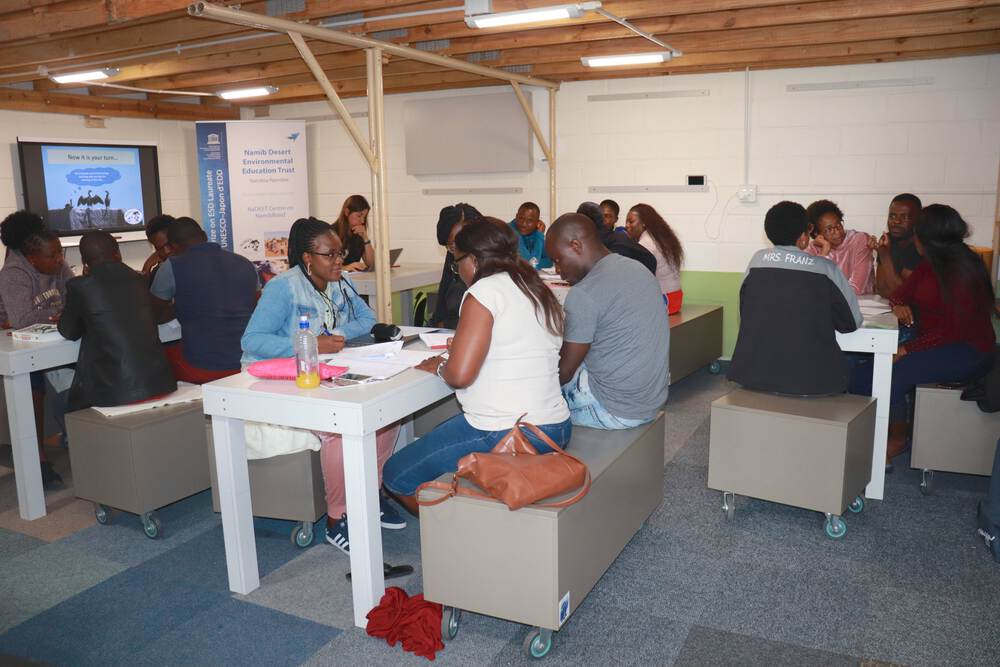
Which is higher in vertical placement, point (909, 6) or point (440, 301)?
point (909, 6)

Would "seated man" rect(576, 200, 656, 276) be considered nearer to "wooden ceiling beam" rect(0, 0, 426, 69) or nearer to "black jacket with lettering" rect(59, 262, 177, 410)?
"wooden ceiling beam" rect(0, 0, 426, 69)

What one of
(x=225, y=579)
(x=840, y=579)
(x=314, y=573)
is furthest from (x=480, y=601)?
(x=840, y=579)

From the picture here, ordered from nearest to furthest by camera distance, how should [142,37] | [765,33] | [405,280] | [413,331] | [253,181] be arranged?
[413,331] < [142,37] < [765,33] < [405,280] < [253,181]

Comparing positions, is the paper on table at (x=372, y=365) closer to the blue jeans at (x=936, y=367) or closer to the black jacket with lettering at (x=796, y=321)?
the black jacket with lettering at (x=796, y=321)

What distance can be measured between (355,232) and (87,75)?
2.30m

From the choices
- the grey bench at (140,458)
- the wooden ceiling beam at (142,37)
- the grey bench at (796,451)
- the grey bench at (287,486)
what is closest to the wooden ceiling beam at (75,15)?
the wooden ceiling beam at (142,37)

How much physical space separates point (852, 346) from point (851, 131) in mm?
3263

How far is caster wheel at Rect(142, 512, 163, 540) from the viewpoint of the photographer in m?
3.33

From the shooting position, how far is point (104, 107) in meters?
7.61

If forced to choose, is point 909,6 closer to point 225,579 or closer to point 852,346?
point 852,346

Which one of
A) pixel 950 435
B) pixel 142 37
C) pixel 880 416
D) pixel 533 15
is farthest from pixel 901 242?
pixel 142 37

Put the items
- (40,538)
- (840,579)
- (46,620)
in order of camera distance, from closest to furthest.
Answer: (46,620)
(840,579)
(40,538)

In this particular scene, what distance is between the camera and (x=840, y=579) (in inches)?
114

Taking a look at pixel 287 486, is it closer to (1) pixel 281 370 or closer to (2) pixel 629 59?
(1) pixel 281 370
